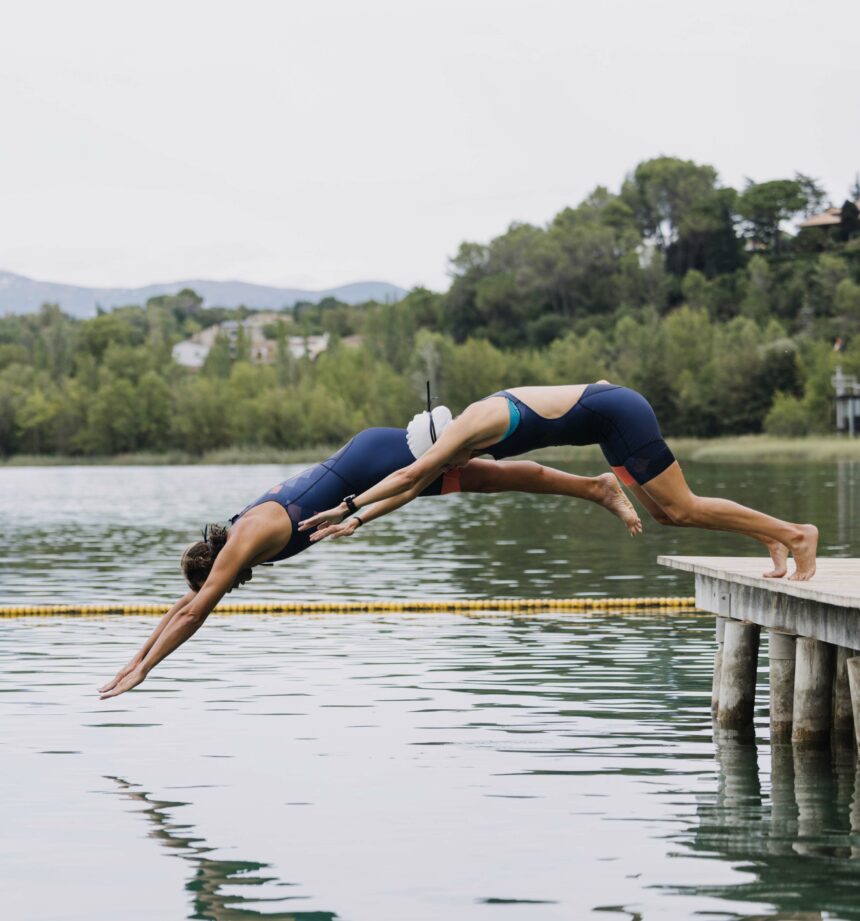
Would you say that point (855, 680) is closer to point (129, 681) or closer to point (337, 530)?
point (337, 530)

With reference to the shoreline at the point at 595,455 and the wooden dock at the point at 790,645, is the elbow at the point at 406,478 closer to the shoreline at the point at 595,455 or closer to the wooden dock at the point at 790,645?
the wooden dock at the point at 790,645

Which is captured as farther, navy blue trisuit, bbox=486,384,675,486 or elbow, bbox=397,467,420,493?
navy blue trisuit, bbox=486,384,675,486

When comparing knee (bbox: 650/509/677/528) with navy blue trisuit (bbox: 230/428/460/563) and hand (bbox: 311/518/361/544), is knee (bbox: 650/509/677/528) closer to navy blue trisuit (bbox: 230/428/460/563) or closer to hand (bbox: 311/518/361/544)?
navy blue trisuit (bbox: 230/428/460/563)

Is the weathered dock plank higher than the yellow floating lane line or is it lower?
higher

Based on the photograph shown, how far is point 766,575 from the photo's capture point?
1444 cm

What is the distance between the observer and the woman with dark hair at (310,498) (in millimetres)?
12523

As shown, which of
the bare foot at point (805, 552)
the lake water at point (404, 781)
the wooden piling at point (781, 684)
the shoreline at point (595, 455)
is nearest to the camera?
the lake water at point (404, 781)

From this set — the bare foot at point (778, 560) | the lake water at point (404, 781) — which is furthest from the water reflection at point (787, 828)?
the bare foot at point (778, 560)

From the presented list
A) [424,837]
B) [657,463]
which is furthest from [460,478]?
[424,837]

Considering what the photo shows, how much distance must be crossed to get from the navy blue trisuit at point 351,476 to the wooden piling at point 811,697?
3935 millimetres

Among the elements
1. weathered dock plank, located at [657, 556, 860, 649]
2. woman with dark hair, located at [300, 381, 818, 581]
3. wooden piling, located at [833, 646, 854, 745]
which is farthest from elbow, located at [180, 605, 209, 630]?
wooden piling, located at [833, 646, 854, 745]

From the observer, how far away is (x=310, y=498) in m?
12.6

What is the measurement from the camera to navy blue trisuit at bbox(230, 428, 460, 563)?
41.1 ft

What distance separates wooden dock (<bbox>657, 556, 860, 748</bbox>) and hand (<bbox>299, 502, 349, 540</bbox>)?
351cm
